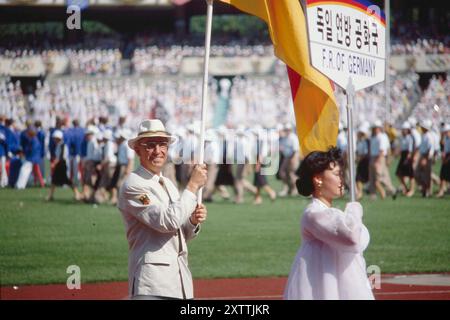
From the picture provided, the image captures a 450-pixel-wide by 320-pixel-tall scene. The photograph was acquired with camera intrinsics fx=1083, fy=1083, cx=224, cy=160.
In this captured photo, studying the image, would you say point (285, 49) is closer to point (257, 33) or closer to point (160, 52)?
point (160, 52)

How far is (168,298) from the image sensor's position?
6398mm

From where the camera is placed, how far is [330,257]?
231 inches

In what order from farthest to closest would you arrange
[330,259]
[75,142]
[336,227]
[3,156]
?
[3,156]
[75,142]
[330,259]
[336,227]

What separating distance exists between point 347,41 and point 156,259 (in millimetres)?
2254

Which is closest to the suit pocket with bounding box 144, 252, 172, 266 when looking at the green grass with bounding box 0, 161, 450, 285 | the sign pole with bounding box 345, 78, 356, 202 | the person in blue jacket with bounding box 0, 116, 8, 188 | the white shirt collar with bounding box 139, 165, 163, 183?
the white shirt collar with bounding box 139, 165, 163, 183

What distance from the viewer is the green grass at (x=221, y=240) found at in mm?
13500

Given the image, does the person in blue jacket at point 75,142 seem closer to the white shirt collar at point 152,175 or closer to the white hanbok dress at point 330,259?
the white shirt collar at point 152,175

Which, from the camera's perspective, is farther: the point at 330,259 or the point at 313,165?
the point at 313,165

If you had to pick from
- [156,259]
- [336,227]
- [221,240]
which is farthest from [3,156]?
[336,227]

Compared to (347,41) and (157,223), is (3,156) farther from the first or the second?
(157,223)

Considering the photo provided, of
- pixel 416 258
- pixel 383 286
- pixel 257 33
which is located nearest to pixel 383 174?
pixel 416 258

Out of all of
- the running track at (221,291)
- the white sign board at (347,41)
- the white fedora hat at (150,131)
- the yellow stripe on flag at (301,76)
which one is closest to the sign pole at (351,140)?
the white sign board at (347,41)

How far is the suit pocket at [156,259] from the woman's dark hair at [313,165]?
0.93 m
